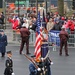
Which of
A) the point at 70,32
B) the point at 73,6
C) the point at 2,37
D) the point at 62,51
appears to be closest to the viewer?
the point at 2,37

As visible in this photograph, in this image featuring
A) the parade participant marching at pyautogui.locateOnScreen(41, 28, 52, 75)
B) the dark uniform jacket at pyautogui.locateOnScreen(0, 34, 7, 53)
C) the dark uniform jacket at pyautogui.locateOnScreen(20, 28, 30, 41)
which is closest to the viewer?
the parade participant marching at pyautogui.locateOnScreen(41, 28, 52, 75)

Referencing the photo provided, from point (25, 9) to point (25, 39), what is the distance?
16570 millimetres

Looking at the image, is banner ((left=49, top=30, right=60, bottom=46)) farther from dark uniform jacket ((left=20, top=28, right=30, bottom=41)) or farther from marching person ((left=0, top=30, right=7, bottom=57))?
marching person ((left=0, top=30, right=7, bottom=57))

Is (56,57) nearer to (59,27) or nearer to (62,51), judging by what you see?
(62,51)

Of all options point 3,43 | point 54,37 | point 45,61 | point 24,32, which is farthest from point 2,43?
point 45,61

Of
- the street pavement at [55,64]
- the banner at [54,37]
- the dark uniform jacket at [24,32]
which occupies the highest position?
the dark uniform jacket at [24,32]

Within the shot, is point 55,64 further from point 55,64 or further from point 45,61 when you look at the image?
point 45,61

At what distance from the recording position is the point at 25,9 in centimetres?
4100

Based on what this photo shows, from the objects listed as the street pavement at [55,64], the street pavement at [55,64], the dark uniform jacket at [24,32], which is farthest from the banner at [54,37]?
the dark uniform jacket at [24,32]

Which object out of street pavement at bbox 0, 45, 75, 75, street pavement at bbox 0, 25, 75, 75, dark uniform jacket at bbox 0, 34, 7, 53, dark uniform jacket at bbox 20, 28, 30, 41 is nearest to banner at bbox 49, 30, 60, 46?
street pavement at bbox 0, 25, 75, 75

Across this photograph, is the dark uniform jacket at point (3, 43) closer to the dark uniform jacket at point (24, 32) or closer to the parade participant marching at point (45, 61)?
the dark uniform jacket at point (24, 32)

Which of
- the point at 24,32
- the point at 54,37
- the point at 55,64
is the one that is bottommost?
the point at 55,64

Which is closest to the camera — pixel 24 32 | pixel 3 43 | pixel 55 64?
pixel 55 64

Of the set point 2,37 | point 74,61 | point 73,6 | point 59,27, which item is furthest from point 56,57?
point 73,6
